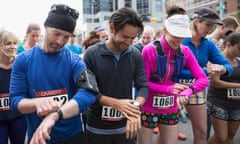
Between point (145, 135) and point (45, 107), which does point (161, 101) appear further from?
point (45, 107)

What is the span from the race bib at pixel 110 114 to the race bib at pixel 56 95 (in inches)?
17.2

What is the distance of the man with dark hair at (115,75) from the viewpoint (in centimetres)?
221

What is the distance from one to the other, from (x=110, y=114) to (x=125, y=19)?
32.0 inches

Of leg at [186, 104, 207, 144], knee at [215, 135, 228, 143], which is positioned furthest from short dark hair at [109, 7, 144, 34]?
knee at [215, 135, 228, 143]

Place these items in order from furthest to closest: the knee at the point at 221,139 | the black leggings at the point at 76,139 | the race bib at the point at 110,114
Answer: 1. the knee at the point at 221,139
2. the race bib at the point at 110,114
3. the black leggings at the point at 76,139

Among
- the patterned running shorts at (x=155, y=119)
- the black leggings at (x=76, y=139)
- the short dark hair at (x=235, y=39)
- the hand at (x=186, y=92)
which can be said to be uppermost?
the short dark hair at (x=235, y=39)

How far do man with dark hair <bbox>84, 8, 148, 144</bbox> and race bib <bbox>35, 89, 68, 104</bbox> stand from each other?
0.30 m

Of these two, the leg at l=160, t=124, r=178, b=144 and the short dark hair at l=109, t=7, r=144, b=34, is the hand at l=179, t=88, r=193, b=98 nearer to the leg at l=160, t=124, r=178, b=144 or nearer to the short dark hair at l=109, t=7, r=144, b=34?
the leg at l=160, t=124, r=178, b=144

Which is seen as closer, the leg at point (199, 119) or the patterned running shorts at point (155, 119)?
the patterned running shorts at point (155, 119)

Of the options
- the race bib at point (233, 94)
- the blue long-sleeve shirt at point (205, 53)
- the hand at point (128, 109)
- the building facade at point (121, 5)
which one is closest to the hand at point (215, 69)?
the blue long-sleeve shirt at point (205, 53)

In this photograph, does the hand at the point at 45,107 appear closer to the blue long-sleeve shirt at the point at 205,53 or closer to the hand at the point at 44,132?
→ the hand at the point at 44,132

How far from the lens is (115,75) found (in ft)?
7.66

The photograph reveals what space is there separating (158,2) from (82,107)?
58202 mm

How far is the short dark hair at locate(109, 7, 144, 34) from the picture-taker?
Answer: 7.15ft
